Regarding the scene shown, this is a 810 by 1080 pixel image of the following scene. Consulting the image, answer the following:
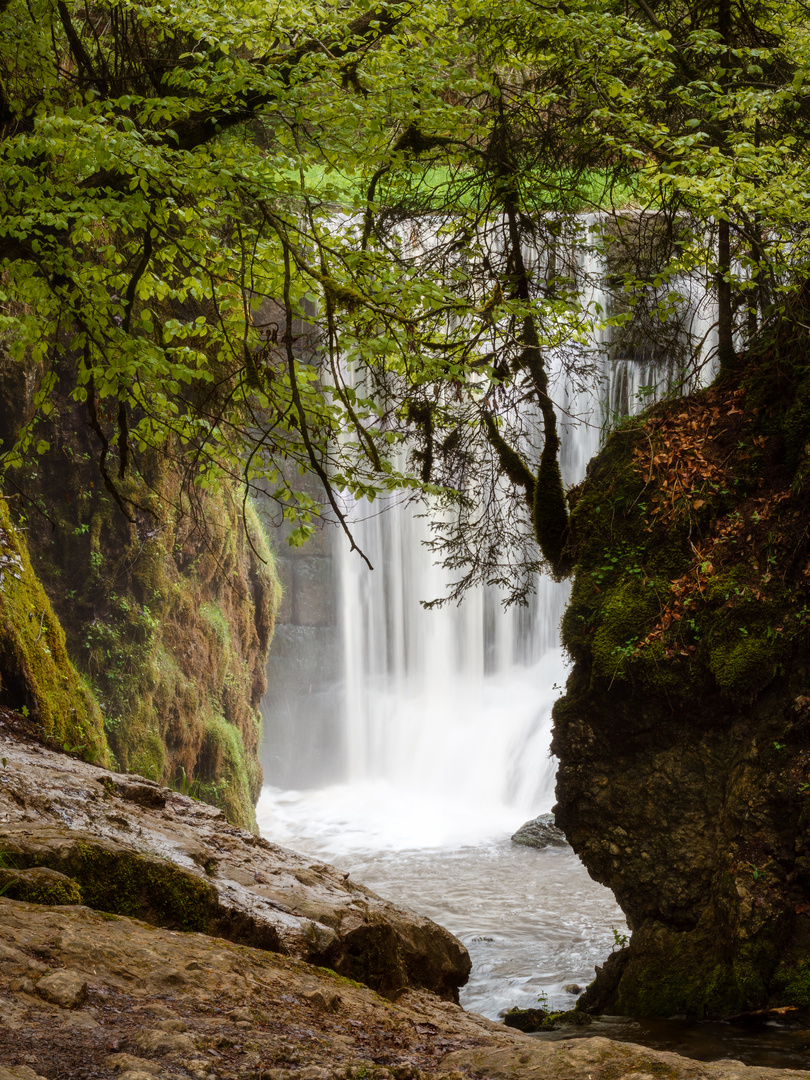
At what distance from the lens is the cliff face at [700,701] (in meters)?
5.61

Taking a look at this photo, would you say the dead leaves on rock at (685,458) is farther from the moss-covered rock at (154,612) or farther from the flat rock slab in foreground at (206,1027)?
the moss-covered rock at (154,612)

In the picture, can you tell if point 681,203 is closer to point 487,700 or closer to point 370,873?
point 370,873

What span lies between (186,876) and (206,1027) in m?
1.40

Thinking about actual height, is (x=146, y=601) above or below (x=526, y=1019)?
above

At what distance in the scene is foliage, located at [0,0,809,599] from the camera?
4707 millimetres

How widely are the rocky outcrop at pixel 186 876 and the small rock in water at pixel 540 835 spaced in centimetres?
834

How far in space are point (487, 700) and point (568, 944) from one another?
1136 centimetres

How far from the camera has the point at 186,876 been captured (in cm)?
391

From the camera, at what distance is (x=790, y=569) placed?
6.09m

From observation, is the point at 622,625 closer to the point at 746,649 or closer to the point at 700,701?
the point at 700,701

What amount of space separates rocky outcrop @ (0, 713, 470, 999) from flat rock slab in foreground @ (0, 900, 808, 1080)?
0.36 m

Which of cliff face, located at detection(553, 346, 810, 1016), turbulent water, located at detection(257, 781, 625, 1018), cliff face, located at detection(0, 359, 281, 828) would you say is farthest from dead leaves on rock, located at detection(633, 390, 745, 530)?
cliff face, located at detection(0, 359, 281, 828)

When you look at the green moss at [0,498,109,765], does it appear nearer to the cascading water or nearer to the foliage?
the foliage

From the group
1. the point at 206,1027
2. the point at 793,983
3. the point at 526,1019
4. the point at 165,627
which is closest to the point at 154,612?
the point at 165,627
